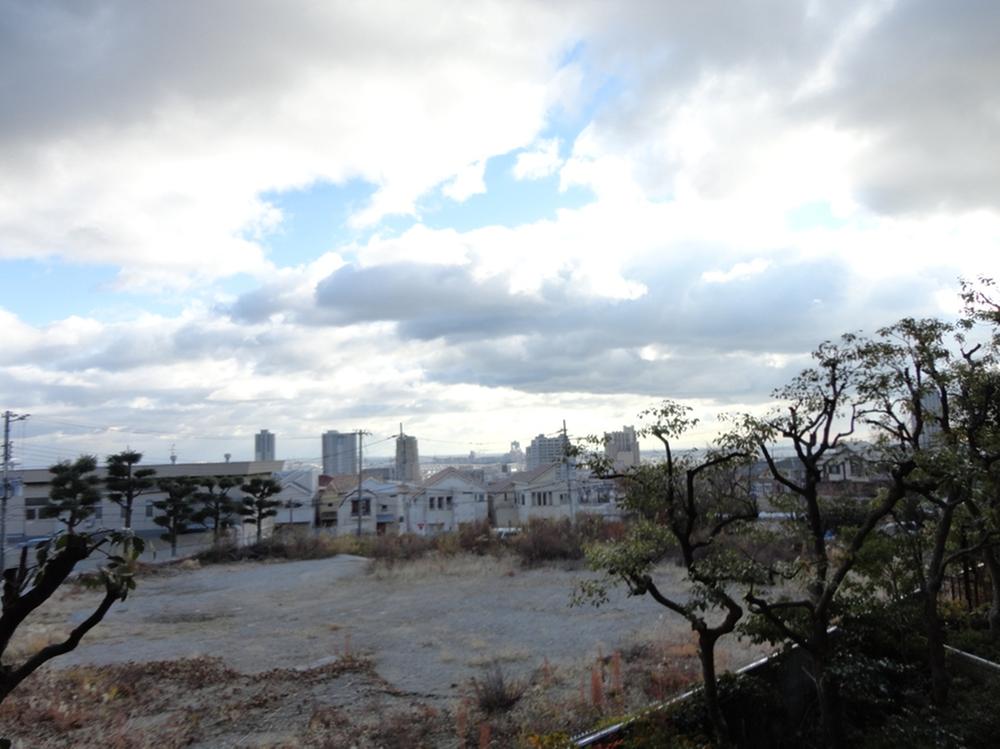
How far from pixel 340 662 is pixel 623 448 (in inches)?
230

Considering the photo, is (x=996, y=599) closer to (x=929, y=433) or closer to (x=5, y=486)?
(x=929, y=433)

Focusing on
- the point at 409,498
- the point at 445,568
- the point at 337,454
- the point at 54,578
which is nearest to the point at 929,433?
the point at 54,578

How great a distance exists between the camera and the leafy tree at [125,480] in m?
27.4

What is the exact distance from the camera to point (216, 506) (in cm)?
2881

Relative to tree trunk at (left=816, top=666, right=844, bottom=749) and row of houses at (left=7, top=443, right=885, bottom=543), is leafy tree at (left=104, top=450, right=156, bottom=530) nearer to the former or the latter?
row of houses at (left=7, top=443, right=885, bottom=543)

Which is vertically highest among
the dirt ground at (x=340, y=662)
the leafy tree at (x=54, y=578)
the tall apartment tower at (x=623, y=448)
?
the tall apartment tower at (x=623, y=448)

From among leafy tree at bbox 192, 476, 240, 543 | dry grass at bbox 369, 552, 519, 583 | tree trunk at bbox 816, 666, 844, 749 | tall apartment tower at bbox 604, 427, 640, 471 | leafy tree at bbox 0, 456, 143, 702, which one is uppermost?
tall apartment tower at bbox 604, 427, 640, 471

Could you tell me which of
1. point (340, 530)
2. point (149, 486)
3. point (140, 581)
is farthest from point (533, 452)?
point (140, 581)

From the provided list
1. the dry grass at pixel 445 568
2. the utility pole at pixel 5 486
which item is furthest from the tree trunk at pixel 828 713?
the utility pole at pixel 5 486

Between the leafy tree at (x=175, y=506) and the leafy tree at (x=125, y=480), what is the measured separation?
0.77 m

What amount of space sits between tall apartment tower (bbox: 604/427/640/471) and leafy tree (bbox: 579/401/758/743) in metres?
0.12

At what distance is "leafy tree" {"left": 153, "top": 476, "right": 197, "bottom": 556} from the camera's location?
27844 mm

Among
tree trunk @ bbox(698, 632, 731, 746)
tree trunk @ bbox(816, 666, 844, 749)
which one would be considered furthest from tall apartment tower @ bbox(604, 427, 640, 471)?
tree trunk @ bbox(816, 666, 844, 749)

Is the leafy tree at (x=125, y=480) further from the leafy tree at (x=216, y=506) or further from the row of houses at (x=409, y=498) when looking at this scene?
the row of houses at (x=409, y=498)
